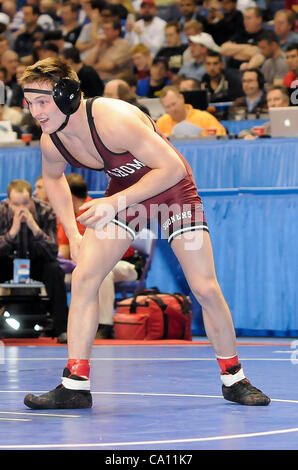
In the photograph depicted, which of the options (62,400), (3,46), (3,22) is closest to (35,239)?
(62,400)

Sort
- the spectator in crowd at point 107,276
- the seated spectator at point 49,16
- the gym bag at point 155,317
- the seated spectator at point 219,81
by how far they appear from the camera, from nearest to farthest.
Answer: the gym bag at point 155,317 < the spectator in crowd at point 107,276 < the seated spectator at point 219,81 < the seated spectator at point 49,16

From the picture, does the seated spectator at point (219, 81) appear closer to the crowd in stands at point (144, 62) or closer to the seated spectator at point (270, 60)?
the crowd in stands at point (144, 62)

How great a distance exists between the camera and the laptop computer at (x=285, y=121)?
9602 mm

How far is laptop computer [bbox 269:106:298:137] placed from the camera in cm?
960

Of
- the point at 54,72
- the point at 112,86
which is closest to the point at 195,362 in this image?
the point at 54,72

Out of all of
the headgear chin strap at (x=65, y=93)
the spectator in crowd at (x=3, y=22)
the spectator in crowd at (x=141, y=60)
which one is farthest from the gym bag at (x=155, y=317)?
the spectator in crowd at (x=3, y=22)

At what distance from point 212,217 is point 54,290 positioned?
5.48 ft

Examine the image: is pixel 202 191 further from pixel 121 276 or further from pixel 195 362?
pixel 195 362

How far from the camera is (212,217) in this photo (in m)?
9.59

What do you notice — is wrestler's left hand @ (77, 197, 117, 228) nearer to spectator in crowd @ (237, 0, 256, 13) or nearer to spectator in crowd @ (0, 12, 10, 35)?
spectator in crowd @ (237, 0, 256, 13)

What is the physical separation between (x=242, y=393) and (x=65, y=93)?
5.55 ft

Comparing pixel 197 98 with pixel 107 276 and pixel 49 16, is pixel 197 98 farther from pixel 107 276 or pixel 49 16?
pixel 49 16

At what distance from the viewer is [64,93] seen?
15.2ft

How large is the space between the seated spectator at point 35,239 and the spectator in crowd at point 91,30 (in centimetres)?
618
